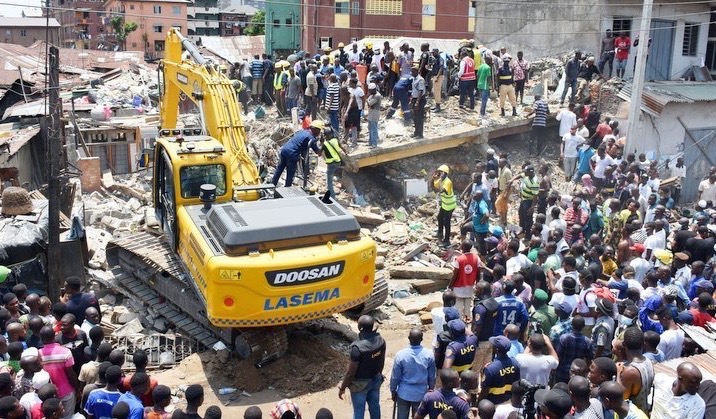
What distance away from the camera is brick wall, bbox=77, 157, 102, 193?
654 inches

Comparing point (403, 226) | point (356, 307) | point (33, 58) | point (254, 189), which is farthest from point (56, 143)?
point (33, 58)

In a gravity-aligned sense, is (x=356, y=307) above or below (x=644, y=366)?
below

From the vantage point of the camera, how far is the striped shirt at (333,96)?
16873 mm

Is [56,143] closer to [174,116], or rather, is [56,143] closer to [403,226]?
[174,116]

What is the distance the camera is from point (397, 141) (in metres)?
17.9

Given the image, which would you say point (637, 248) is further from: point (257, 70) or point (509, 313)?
point (257, 70)

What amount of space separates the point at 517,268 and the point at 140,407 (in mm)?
5906

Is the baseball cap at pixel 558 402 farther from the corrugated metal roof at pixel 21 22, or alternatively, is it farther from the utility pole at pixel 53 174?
the corrugated metal roof at pixel 21 22

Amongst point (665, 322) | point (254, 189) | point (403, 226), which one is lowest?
point (403, 226)

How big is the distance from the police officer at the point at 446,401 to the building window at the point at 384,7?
45461 millimetres

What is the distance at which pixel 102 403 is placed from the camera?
6570 millimetres

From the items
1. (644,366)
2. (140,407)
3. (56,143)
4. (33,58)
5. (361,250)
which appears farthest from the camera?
(33,58)

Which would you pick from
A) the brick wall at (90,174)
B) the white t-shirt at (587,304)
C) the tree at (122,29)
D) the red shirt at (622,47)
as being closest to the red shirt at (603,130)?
the red shirt at (622,47)

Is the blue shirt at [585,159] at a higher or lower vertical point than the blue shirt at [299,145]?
lower
